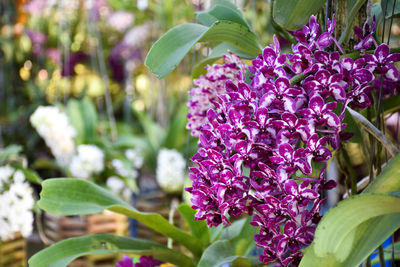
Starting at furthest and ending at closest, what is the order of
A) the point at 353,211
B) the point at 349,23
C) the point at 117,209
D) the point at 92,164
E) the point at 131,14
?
the point at 131,14 < the point at 92,164 < the point at 117,209 < the point at 349,23 < the point at 353,211

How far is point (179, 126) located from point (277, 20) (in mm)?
1031

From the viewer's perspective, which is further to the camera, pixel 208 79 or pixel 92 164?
pixel 92 164

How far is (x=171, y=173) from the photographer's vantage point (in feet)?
4.33

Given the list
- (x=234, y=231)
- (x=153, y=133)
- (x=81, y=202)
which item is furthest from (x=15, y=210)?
(x=153, y=133)

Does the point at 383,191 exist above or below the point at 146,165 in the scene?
above

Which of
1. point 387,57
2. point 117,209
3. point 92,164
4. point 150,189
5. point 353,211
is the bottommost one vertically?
point 150,189

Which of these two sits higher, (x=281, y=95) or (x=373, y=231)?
(x=281, y=95)

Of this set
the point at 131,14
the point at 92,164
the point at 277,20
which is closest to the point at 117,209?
the point at 277,20

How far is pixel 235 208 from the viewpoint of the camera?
1.37 feet

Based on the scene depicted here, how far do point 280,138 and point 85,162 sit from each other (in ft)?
3.37

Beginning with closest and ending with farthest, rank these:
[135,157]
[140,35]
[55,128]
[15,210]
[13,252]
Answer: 1. [15,210]
2. [13,252]
3. [55,128]
4. [135,157]
5. [140,35]

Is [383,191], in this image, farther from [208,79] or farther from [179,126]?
[179,126]

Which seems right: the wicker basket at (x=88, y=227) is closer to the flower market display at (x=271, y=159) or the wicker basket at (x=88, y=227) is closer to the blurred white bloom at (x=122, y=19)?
the flower market display at (x=271, y=159)

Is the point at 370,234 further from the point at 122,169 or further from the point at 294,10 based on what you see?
the point at 122,169
